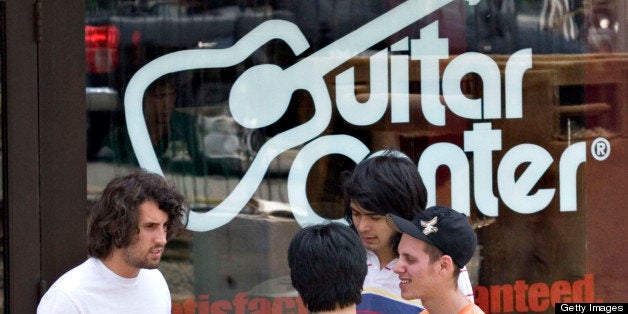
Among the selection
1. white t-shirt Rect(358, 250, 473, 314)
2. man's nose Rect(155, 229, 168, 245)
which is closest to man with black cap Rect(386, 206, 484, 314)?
white t-shirt Rect(358, 250, 473, 314)

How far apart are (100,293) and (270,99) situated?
5.17ft

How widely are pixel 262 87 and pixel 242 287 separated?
3.18 ft

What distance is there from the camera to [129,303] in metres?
4.09

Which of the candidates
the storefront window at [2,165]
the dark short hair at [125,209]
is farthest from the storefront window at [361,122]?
the dark short hair at [125,209]

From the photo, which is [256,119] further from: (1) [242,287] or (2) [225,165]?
(1) [242,287]

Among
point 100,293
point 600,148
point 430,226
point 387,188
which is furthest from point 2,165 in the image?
point 600,148

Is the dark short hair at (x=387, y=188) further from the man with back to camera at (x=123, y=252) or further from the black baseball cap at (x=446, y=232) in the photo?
the man with back to camera at (x=123, y=252)

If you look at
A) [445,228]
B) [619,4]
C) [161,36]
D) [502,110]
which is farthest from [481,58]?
[445,228]

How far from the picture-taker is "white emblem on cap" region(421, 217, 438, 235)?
3.46m

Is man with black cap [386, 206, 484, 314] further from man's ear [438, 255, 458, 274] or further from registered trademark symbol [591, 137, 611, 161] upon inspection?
registered trademark symbol [591, 137, 611, 161]

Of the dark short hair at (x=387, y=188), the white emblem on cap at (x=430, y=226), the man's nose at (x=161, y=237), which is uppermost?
the dark short hair at (x=387, y=188)

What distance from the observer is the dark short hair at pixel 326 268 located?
3.03m

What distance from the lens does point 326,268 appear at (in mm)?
3037

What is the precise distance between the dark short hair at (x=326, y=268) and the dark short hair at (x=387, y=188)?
94 centimetres
